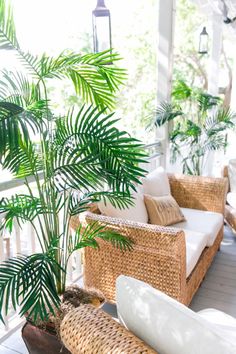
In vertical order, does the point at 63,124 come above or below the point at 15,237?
above

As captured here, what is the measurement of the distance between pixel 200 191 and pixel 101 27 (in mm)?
1773

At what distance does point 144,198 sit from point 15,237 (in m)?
1.05

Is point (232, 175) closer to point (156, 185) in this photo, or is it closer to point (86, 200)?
point (156, 185)

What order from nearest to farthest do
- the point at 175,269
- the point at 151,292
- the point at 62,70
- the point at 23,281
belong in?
the point at 151,292 → the point at 23,281 → the point at 62,70 → the point at 175,269

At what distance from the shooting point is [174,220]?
2.74 metres

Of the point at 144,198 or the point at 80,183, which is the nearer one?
the point at 80,183

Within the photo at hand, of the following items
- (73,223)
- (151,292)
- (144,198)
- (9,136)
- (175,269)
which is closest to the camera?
(151,292)

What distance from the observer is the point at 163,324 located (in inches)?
36.7

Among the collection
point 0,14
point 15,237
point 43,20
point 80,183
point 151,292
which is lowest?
point 15,237

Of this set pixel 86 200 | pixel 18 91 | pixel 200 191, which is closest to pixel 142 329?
pixel 86 200

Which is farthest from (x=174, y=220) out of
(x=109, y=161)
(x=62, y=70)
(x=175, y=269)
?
(x=62, y=70)

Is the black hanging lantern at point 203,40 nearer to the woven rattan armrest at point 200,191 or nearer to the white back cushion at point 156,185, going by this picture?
the woven rattan armrest at point 200,191

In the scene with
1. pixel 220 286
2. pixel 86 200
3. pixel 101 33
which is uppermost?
pixel 101 33

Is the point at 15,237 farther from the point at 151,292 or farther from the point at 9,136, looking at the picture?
the point at 151,292
